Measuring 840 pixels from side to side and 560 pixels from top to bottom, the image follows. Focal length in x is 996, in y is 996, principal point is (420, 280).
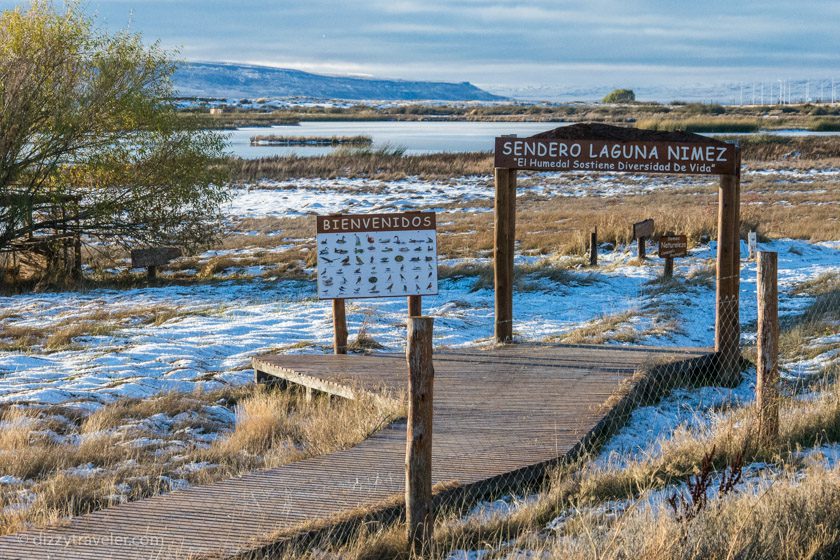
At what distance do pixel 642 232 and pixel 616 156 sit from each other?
738cm

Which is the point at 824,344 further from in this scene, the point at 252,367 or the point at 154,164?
the point at 154,164

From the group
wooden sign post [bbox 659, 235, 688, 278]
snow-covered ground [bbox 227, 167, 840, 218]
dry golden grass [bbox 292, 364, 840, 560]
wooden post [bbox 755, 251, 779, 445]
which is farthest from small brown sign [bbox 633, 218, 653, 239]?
snow-covered ground [bbox 227, 167, 840, 218]

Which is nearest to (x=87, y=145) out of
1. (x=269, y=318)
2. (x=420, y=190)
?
(x=269, y=318)

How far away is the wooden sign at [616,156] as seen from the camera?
30.8 ft

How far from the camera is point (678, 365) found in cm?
912

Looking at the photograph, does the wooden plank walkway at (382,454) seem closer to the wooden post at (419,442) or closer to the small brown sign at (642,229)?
the wooden post at (419,442)

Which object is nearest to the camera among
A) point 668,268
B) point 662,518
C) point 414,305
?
point 662,518

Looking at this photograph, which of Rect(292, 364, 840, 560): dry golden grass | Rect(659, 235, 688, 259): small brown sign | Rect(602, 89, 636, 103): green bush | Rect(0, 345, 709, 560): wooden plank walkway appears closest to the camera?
Rect(292, 364, 840, 560): dry golden grass

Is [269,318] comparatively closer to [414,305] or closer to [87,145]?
[414,305]

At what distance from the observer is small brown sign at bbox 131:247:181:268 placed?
60.0 feet

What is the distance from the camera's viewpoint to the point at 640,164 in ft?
31.6

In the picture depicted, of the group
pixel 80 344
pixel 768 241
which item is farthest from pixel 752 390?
pixel 768 241

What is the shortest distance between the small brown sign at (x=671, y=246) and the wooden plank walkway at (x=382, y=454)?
531 cm

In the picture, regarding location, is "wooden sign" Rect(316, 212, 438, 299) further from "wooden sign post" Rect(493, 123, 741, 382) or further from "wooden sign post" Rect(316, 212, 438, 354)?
"wooden sign post" Rect(493, 123, 741, 382)
